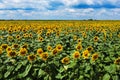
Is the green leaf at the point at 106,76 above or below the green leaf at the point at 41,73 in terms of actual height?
above

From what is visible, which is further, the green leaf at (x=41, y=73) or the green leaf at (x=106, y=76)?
the green leaf at (x=41, y=73)

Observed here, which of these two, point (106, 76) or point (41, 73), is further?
point (41, 73)

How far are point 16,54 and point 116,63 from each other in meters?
2.19

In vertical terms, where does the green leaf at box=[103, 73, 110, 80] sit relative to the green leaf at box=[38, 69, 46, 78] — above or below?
above

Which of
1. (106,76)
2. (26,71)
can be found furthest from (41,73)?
(106,76)

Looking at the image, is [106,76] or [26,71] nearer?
[106,76]

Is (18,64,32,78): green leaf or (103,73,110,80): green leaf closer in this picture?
(103,73,110,80): green leaf

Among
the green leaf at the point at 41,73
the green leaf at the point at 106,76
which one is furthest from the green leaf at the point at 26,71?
the green leaf at the point at 106,76

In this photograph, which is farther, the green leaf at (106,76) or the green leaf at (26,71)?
the green leaf at (26,71)

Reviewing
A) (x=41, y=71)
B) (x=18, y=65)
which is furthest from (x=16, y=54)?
(x=41, y=71)

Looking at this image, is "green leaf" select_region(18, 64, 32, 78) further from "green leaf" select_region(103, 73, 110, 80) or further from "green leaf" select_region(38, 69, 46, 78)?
"green leaf" select_region(103, 73, 110, 80)

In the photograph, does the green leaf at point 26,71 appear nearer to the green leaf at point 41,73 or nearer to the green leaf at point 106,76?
the green leaf at point 41,73

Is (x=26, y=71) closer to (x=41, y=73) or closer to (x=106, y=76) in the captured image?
(x=41, y=73)

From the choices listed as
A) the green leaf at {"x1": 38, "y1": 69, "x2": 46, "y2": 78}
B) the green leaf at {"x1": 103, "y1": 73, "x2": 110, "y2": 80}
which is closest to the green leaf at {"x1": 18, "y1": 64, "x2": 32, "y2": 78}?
the green leaf at {"x1": 38, "y1": 69, "x2": 46, "y2": 78}
